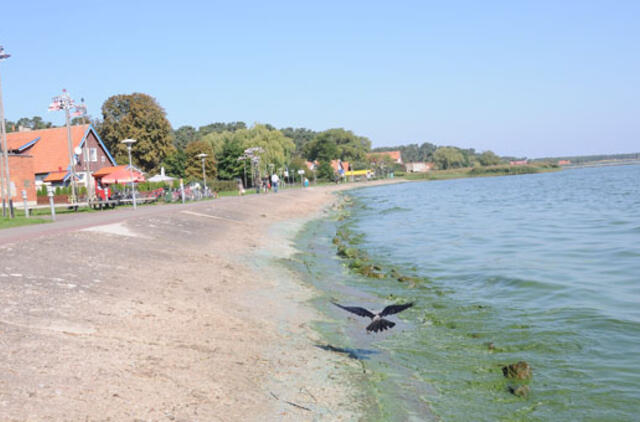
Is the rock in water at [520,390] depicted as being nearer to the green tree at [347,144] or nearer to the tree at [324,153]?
the tree at [324,153]

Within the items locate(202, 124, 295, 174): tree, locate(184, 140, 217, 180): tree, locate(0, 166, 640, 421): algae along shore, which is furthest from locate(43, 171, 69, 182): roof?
A: locate(0, 166, 640, 421): algae along shore

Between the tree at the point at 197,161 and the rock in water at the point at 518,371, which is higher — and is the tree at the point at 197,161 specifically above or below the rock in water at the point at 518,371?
above

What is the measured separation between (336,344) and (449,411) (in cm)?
244

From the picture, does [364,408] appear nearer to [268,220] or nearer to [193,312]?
[193,312]

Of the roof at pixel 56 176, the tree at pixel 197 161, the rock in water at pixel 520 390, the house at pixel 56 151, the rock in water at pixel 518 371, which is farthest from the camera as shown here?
the tree at pixel 197 161

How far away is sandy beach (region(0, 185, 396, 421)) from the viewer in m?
5.41

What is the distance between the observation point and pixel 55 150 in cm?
5481

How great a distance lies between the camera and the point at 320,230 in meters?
27.3

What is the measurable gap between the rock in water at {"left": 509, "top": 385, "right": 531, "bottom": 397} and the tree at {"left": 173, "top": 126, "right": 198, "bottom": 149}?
108 meters

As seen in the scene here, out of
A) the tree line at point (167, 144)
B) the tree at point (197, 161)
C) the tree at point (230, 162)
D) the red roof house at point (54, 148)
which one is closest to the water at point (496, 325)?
the red roof house at point (54, 148)

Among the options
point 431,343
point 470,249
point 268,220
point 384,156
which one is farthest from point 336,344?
point 384,156

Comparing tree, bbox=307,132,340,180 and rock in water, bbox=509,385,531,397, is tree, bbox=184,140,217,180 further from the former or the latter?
rock in water, bbox=509,385,531,397

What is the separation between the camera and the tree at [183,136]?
117875 mm

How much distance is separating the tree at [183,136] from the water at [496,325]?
3892 inches
